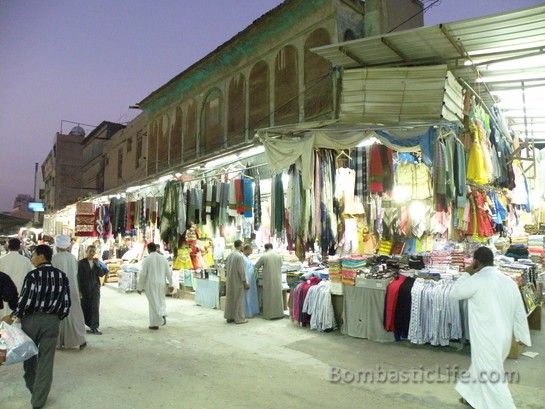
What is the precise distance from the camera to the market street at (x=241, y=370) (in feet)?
15.6

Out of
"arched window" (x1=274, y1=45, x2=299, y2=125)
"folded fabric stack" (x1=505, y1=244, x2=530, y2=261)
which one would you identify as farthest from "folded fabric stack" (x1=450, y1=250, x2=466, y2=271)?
"arched window" (x1=274, y1=45, x2=299, y2=125)

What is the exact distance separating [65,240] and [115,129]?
24.9 meters

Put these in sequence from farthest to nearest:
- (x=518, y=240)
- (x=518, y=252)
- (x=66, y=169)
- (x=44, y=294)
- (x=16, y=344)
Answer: (x=66, y=169)
(x=518, y=240)
(x=518, y=252)
(x=44, y=294)
(x=16, y=344)

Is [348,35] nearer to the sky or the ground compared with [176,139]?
nearer to the sky

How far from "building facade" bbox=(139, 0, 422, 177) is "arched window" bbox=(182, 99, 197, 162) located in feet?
0.14

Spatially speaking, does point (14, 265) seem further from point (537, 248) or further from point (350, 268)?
point (537, 248)

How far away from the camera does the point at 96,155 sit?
3141 cm

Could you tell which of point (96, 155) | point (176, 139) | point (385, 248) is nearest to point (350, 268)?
point (385, 248)

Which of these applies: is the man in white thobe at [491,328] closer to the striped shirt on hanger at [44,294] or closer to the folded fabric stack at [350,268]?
the folded fabric stack at [350,268]

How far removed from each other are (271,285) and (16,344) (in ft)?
21.2

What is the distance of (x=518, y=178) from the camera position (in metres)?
7.75

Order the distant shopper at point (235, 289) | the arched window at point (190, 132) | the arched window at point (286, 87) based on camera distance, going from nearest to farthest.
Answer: the distant shopper at point (235, 289)
the arched window at point (286, 87)
the arched window at point (190, 132)

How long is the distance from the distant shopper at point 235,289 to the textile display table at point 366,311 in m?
2.52

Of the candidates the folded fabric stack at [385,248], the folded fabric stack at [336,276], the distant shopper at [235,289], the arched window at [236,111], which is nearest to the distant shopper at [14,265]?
the distant shopper at [235,289]
